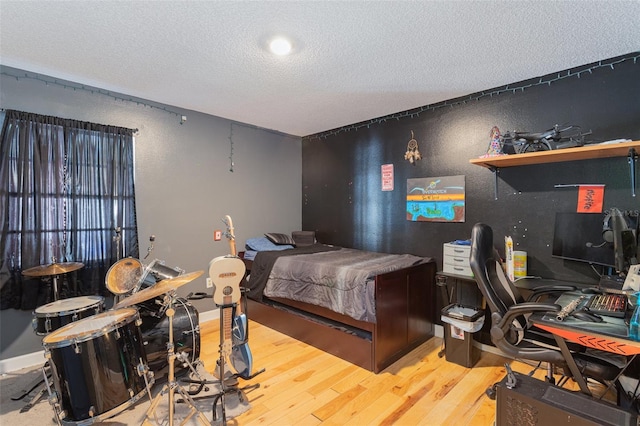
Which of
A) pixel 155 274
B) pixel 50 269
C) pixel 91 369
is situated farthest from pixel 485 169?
pixel 50 269

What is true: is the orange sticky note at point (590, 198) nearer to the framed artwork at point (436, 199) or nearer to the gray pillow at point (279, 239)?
the framed artwork at point (436, 199)

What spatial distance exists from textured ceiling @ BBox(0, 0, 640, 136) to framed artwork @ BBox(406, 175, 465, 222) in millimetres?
888

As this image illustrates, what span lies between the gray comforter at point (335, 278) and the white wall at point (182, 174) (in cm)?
102

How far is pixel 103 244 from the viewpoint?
2.81 meters

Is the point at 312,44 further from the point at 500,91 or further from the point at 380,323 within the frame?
the point at 380,323

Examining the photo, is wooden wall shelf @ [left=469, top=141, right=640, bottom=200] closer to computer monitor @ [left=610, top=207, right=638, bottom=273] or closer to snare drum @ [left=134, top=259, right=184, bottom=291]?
computer monitor @ [left=610, top=207, right=638, bottom=273]

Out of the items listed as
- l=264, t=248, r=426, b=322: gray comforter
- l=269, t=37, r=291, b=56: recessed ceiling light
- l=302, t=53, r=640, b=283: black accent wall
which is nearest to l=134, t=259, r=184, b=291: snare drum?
l=264, t=248, r=426, b=322: gray comforter

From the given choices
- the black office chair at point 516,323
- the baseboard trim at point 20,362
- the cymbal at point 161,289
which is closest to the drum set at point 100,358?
the cymbal at point 161,289

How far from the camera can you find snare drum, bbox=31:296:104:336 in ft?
6.38

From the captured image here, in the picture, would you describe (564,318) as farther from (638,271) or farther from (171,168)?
(171,168)

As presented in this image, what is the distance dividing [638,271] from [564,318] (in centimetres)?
61

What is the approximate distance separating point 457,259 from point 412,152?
130 centimetres

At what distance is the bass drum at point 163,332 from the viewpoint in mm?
2113

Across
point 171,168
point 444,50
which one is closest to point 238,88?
point 171,168
